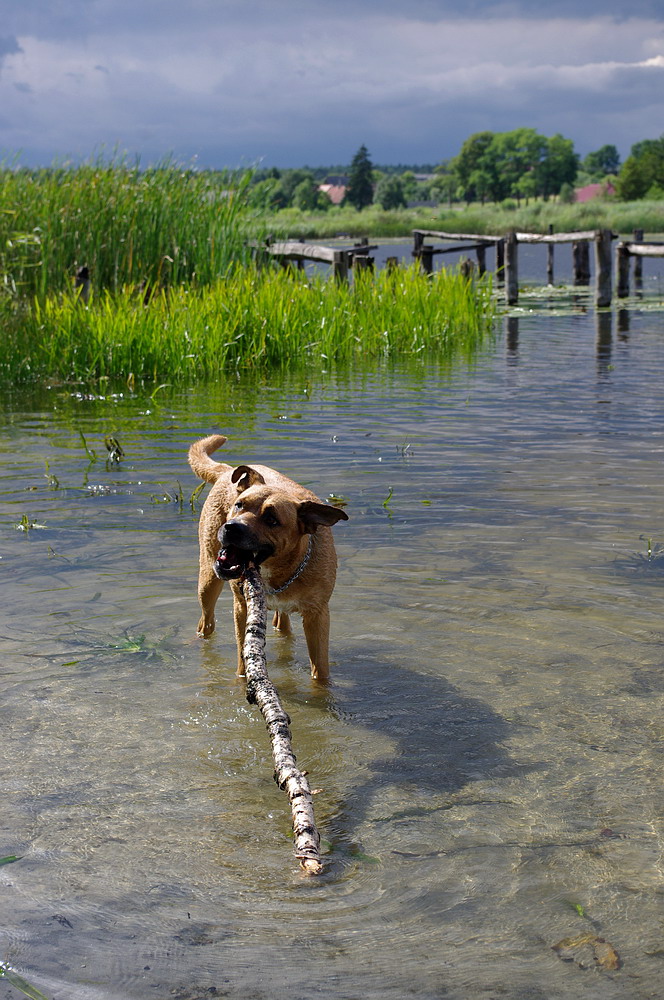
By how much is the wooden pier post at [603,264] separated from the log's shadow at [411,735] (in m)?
18.7

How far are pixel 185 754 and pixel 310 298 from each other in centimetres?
1137

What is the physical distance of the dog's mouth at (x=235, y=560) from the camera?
368 cm

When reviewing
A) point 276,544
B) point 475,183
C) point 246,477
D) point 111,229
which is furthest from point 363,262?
point 475,183

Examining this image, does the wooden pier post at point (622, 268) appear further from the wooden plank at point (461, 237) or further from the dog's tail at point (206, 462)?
the dog's tail at point (206, 462)

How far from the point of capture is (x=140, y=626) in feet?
17.6

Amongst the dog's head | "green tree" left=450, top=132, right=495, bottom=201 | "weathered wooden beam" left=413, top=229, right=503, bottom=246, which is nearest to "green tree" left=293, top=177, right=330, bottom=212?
"green tree" left=450, top=132, right=495, bottom=201

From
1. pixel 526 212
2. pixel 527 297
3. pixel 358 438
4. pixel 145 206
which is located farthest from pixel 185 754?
pixel 526 212

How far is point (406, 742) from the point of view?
4078 millimetres

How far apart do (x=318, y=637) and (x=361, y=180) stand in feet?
507

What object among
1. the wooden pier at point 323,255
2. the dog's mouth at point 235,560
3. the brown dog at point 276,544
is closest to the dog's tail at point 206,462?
the brown dog at point 276,544

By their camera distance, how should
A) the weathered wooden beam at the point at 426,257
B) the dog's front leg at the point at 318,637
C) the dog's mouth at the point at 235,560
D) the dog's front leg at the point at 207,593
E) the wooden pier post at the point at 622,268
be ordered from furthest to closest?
the weathered wooden beam at the point at 426,257 → the wooden pier post at the point at 622,268 → the dog's front leg at the point at 207,593 → the dog's front leg at the point at 318,637 → the dog's mouth at the point at 235,560

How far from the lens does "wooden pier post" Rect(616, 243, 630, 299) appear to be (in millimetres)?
25016

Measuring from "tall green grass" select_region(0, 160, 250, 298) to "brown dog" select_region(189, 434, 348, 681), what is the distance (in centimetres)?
1027

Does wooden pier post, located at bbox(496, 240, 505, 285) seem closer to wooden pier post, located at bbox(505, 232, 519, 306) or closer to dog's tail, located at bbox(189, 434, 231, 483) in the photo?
wooden pier post, located at bbox(505, 232, 519, 306)
